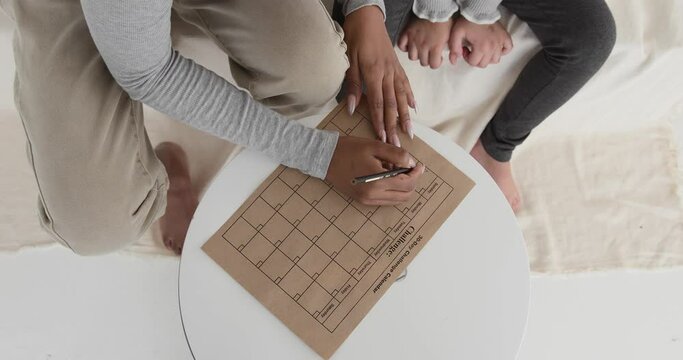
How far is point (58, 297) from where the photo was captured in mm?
1077

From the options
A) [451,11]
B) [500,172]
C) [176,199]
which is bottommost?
[176,199]

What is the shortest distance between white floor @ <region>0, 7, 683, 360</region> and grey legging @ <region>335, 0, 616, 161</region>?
1.12 feet

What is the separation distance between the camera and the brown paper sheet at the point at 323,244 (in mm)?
697

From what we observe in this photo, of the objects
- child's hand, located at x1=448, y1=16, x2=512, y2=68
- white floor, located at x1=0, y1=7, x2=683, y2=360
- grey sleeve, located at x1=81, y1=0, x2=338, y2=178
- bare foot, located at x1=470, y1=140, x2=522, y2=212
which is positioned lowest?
white floor, located at x1=0, y1=7, x2=683, y2=360

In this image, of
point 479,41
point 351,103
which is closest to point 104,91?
point 351,103

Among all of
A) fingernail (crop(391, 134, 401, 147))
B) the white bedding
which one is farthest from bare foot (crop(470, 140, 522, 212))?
fingernail (crop(391, 134, 401, 147))

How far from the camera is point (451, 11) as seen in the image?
0.92 m

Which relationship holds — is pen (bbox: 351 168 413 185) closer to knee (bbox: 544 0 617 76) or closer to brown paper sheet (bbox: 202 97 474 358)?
brown paper sheet (bbox: 202 97 474 358)

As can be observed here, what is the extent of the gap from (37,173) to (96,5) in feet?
0.96

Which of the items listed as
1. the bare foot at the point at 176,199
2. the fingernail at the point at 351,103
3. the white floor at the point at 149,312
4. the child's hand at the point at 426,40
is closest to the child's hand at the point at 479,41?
the child's hand at the point at 426,40

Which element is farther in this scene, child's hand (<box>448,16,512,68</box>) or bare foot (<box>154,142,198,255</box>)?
bare foot (<box>154,142,198,255</box>)

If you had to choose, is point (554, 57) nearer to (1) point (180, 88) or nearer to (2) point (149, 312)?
(1) point (180, 88)

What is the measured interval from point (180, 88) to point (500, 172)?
664mm

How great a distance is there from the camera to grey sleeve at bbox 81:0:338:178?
59 cm
